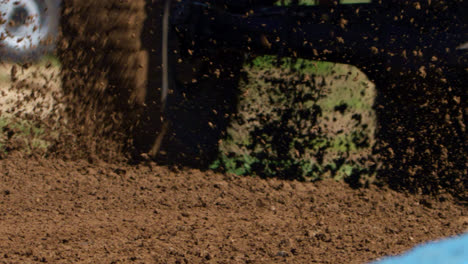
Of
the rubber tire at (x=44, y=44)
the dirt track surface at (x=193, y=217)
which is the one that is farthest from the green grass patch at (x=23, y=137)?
the rubber tire at (x=44, y=44)

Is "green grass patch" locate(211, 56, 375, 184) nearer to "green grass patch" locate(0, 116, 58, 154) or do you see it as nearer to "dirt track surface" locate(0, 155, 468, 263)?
"dirt track surface" locate(0, 155, 468, 263)

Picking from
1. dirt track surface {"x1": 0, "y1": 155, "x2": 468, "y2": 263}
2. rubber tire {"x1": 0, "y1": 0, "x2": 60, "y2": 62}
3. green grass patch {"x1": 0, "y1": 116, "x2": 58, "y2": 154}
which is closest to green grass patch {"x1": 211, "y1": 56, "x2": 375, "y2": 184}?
dirt track surface {"x1": 0, "y1": 155, "x2": 468, "y2": 263}

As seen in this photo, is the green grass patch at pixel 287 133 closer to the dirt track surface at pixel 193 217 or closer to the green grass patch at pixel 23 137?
the dirt track surface at pixel 193 217

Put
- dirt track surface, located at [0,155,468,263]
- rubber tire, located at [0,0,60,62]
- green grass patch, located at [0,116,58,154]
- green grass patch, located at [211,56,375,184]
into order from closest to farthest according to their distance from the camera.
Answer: dirt track surface, located at [0,155,468,263], green grass patch, located at [0,116,58,154], green grass patch, located at [211,56,375,184], rubber tire, located at [0,0,60,62]

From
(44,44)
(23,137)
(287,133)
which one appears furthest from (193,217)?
(44,44)

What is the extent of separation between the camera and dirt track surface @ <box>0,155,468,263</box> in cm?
200

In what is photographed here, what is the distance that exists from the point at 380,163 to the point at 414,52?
778 millimetres

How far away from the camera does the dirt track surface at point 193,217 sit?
2004 millimetres

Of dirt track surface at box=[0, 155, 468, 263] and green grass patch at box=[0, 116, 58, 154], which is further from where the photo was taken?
green grass patch at box=[0, 116, 58, 154]

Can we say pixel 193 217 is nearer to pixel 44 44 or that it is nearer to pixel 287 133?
pixel 287 133

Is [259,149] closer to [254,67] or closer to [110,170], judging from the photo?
[254,67]

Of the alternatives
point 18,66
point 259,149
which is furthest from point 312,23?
point 18,66

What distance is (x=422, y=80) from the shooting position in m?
2.94

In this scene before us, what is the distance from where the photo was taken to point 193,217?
245 cm
